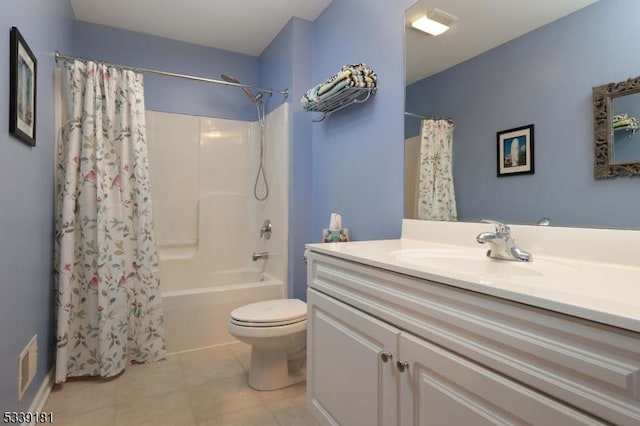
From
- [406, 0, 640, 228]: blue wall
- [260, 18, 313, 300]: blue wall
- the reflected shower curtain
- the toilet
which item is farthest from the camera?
[260, 18, 313, 300]: blue wall

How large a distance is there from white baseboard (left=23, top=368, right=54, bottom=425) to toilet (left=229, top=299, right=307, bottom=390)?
90 cm

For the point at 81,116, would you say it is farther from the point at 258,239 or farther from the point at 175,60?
the point at 258,239

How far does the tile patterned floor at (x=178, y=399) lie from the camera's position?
5.03 ft

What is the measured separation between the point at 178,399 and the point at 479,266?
1.60m

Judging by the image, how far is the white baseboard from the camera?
1.51 meters

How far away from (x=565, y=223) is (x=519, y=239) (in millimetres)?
150

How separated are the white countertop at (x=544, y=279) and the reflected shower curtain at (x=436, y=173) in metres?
0.21

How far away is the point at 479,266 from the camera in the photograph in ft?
3.61

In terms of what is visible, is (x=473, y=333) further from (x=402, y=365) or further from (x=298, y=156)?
(x=298, y=156)

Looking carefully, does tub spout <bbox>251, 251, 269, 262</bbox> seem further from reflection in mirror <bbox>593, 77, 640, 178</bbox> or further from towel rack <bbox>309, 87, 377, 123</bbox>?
reflection in mirror <bbox>593, 77, 640, 178</bbox>

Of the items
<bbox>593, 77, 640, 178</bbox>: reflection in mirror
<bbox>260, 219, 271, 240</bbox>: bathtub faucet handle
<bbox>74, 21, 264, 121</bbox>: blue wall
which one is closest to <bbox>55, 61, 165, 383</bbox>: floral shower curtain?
<bbox>74, 21, 264, 121</bbox>: blue wall

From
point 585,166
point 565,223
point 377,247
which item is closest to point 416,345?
point 377,247

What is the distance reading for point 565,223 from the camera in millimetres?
1038

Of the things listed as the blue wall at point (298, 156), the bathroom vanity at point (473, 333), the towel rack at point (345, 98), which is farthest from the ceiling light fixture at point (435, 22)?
the blue wall at point (298, 156)
